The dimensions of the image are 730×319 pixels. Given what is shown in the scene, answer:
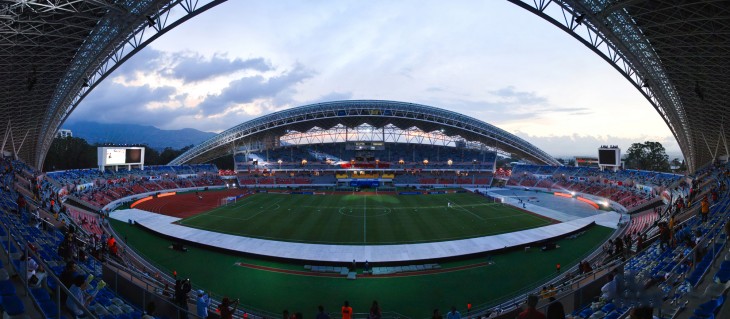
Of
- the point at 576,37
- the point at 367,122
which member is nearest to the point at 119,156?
the point at 367,122

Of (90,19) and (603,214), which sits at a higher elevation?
(90,19)

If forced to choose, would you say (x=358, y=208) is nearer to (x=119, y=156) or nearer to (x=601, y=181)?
(x=601, y=181)

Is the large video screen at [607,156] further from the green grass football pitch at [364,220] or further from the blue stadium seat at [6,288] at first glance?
the blue stadium seat at [6,288]

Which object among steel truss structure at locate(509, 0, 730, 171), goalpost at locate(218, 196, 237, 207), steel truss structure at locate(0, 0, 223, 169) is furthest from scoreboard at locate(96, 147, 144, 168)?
steel truss structure at locate(509, 0, 730, 171)

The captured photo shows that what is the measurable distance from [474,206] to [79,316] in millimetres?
39856

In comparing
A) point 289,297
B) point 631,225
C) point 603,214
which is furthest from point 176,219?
point 603,214

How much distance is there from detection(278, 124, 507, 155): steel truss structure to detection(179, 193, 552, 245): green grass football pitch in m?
31.3

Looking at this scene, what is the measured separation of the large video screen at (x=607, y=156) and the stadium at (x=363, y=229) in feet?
0.96

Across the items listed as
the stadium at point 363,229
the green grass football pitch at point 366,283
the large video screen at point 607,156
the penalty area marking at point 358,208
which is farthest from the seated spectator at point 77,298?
the large video screen at point 607,156

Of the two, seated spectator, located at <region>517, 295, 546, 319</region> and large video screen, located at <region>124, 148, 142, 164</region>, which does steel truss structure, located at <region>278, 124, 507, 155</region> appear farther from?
seated spectator, located at <region>517, 295, 546, 319</region>

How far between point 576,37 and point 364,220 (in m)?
22.9

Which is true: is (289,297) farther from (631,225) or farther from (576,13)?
(631,225)

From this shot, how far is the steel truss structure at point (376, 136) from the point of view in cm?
7475

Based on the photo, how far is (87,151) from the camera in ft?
255
